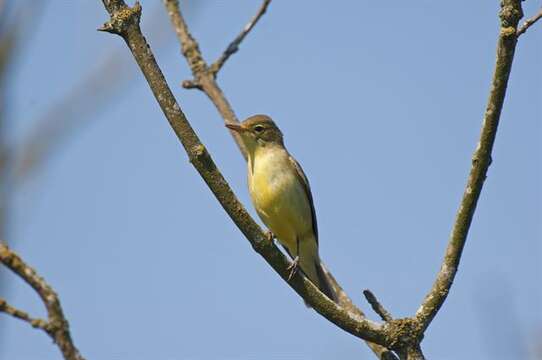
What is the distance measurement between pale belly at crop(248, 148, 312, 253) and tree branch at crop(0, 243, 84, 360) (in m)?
4.69

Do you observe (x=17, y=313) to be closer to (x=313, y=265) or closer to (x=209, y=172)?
Result: (x=209, y=172)

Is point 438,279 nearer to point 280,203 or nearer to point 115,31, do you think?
point 115,31

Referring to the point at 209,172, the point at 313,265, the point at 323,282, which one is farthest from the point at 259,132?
the point at 209,172

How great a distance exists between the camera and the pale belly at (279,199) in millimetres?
7043

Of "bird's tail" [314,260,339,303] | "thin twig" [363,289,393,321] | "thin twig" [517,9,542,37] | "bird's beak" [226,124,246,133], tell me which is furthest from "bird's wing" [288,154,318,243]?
"thin twig" [517,9,542,37]

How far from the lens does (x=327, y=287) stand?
6.99 metres

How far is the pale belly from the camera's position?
23.1 feet

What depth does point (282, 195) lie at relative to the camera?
7.06 m

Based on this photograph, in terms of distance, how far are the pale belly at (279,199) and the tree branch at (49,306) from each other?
4694 mm

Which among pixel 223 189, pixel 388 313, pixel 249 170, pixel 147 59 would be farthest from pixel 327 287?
pixel 147 59

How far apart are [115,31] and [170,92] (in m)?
0.39

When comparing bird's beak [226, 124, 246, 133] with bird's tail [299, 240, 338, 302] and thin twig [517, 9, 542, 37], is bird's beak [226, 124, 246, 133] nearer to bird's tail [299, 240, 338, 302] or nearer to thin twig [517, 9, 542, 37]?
bird's tail [299, 240, 338, 302]

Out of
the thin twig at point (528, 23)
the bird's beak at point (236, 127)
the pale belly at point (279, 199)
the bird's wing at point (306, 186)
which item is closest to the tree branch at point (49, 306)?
the thin twig at point (528, 23)

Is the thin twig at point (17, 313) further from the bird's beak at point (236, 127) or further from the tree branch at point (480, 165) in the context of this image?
the bird's beak at point (236, 127)
